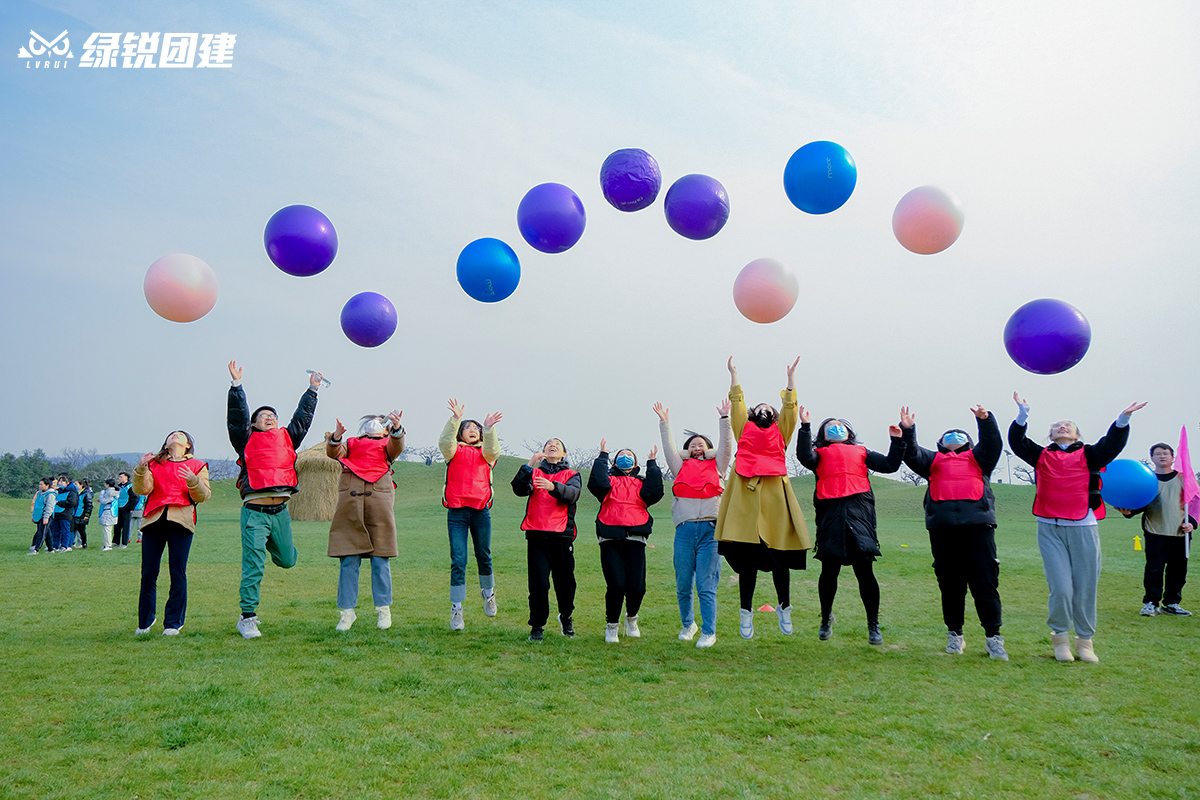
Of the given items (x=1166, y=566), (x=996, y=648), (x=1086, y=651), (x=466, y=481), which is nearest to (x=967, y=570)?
(x=996, y=648)

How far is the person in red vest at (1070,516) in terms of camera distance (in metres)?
6.57

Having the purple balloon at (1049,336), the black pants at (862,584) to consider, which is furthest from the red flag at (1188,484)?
the black pants at (862,584)

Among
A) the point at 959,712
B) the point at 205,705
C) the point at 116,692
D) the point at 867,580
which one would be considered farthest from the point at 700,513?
the point at 116,692

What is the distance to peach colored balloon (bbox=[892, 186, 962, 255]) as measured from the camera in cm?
826

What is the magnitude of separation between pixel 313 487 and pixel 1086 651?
29.1 meters

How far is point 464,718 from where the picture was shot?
4699mm

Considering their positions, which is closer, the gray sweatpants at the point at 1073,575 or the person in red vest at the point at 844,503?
the gray sweatpants at the point at 1073,575


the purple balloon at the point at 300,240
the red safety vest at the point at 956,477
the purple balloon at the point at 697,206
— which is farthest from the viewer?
the purple balloon at the point at 697,206

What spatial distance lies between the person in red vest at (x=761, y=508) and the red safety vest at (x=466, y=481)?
2369 millimetres

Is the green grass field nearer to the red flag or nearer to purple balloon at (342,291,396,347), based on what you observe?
the red flag

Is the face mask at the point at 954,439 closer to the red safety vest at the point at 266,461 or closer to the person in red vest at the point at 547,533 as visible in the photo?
the person in red vest at the point at 547,533

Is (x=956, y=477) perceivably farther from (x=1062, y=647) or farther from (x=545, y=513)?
(x=545, y=513)

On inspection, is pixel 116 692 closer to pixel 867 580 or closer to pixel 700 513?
pixel 700 513

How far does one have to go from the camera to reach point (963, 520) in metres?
6.70
